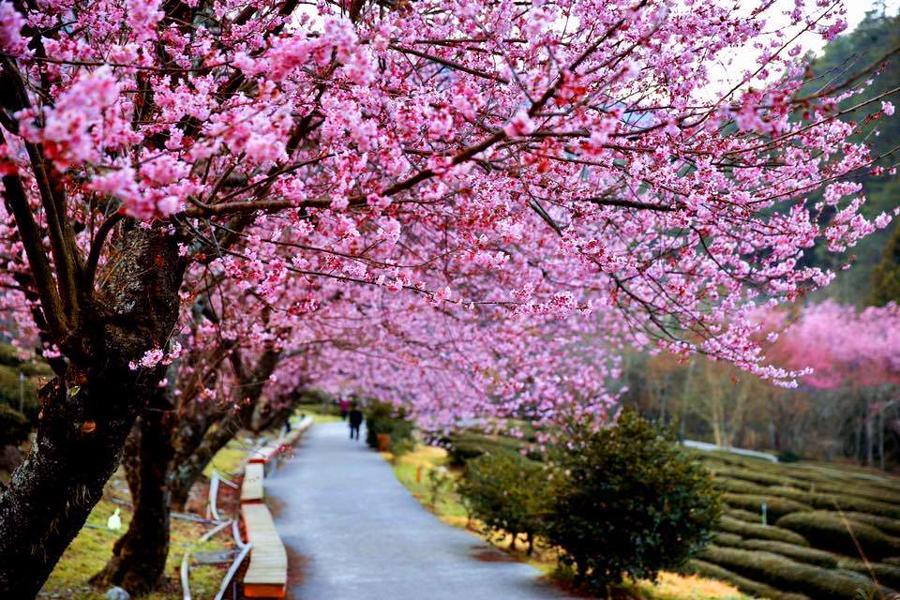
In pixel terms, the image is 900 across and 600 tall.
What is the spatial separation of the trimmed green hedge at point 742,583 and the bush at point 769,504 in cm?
518

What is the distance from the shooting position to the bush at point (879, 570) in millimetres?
12633

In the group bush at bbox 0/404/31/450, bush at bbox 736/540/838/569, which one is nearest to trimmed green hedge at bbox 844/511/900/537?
bush at bbox 736/540/838/569

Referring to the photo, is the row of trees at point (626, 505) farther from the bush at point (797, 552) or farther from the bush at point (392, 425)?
the bush at point (392, 425)

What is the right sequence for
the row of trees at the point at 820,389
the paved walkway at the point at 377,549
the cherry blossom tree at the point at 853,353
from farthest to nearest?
the row of trees at the point at 820,389, the cherry blossom tree at the point at 853,353, the paved walkway at the point at 377,549

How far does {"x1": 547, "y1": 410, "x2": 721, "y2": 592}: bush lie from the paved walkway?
74 centimetres

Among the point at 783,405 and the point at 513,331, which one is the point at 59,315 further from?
the point at 783,405

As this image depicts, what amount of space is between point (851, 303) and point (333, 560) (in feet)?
127

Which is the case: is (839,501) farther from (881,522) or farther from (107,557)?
(107,557)

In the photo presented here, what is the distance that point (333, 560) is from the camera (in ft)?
32.8

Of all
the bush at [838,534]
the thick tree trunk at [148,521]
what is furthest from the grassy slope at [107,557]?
the bush at [838,534]

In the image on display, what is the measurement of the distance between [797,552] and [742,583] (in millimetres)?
2517

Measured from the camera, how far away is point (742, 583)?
13.1m

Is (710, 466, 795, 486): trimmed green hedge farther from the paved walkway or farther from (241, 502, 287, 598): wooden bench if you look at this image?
(241, 502, 287, 598): wooden bench

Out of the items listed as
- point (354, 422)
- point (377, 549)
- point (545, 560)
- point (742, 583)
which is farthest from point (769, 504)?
point (354, 422)
